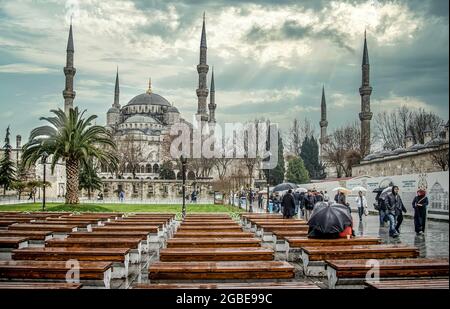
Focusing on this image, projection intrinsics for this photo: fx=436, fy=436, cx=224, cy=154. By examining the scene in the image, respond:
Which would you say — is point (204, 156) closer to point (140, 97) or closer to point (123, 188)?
point (123, 188)

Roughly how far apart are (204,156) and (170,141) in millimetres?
18242

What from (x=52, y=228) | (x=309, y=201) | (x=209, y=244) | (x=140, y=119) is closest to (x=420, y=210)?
(x=209, y=244)

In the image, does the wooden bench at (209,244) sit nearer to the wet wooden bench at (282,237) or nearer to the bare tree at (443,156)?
the wet wooden bench at (282,237)

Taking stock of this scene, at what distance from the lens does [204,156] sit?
58000 mm

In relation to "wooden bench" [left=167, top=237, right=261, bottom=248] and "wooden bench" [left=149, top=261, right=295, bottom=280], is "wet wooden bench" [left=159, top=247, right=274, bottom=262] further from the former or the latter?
"wooden bench" [left=167, top=237, right=261, bottom=248]

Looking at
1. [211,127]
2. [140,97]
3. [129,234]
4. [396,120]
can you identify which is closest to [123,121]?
[140,97]

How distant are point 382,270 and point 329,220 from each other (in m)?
2.40

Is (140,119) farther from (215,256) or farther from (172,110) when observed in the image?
(215,256)

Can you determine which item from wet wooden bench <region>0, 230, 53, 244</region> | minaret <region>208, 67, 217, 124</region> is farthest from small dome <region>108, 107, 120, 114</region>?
wet wooden bench <region>0, 230, 53, 244</region>

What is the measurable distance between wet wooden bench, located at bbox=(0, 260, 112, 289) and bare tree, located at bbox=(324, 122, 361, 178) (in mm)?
48647

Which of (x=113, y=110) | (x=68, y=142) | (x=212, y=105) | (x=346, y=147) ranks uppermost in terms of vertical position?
(x=113, y=110)

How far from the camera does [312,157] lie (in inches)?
2387

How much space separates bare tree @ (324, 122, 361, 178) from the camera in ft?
171

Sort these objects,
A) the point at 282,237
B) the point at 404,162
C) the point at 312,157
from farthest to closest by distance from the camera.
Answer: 1. the point at 312,157
2. the point at 404,162
3. the point at 282,237
